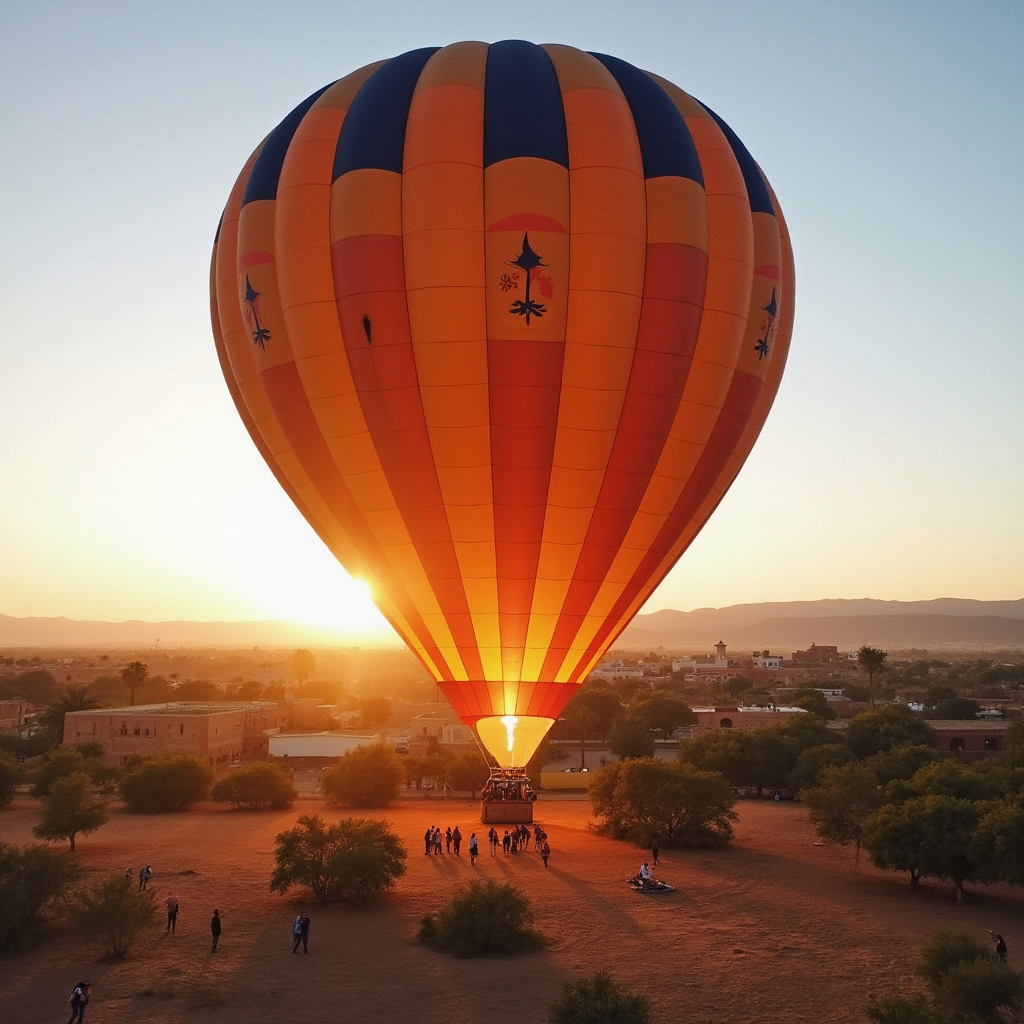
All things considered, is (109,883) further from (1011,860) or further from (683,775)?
(1011,860)

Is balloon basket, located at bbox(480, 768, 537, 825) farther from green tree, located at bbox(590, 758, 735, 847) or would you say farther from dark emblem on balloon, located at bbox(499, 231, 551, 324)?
dark emblem on balloon, located at bbox(499, 231, 551, 324)

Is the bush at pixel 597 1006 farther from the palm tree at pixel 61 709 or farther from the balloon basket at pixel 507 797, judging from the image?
the palm tree at pixel 61 709

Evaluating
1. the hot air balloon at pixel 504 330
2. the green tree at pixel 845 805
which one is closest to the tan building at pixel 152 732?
the hot air balloon at pixel 504 330

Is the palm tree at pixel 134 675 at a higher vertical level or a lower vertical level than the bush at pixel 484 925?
higher

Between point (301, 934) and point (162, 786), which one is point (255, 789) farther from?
point (301, 934)

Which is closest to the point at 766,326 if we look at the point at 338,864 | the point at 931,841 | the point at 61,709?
the point at 931,841

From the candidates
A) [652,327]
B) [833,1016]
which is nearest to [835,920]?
[833,1016]
